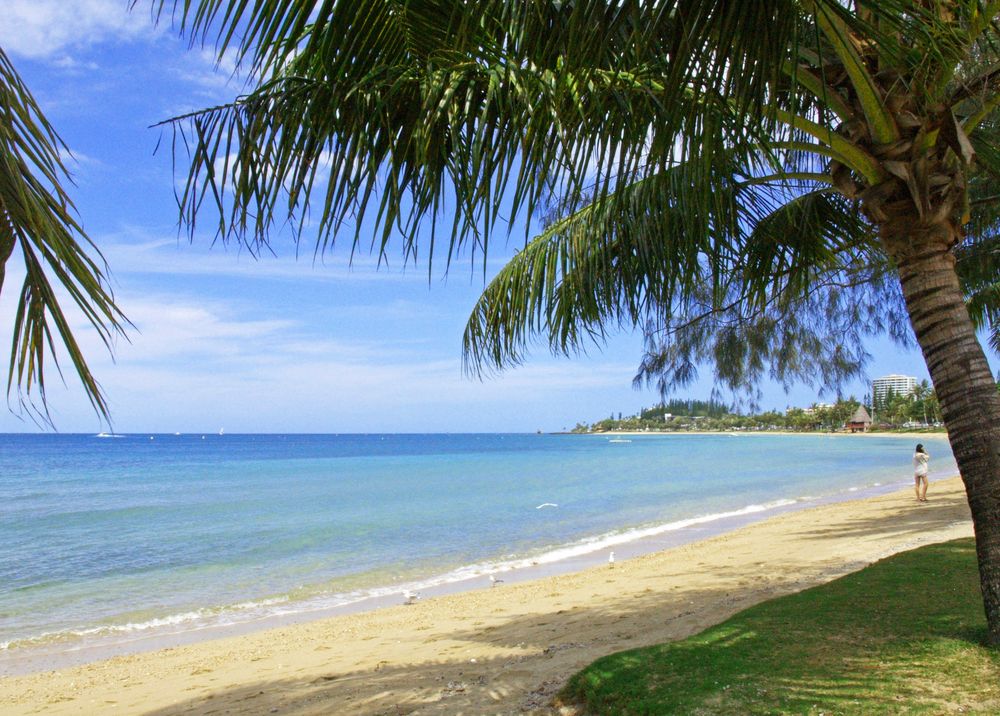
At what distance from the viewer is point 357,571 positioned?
42.6ft

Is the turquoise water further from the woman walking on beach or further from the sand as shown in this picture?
the woman walking on beach

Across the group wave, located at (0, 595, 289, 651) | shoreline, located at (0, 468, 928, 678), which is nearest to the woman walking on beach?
shoreline, located at (0, 468, 928, 678)

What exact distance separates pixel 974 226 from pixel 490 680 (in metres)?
5.43

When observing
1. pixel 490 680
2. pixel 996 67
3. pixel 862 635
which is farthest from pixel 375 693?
pixel 996 67

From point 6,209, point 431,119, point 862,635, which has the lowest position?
point 862,635

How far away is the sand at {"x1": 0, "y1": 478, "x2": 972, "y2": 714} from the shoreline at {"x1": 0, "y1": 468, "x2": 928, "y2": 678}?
58 cm

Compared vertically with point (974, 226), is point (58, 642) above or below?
below

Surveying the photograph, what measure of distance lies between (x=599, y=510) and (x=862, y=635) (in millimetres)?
→ 17304

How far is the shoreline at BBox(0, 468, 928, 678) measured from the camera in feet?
27.4

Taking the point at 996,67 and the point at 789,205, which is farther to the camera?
the point at 789,205

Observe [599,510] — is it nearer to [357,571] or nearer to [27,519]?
[357,571]

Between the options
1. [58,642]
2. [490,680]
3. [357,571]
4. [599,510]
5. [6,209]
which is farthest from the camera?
[599,510]

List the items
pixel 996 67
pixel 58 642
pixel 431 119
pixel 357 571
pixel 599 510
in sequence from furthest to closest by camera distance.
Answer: pixel 599 510 → pixel 357 571 → pixel 58 642 → pixel 996 67 → pixel 431 119

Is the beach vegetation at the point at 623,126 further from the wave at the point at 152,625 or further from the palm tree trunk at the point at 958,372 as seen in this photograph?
the wave at the point at 152,625
